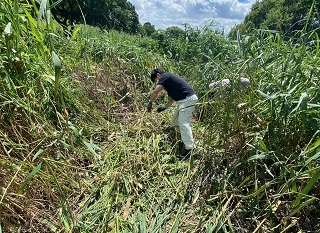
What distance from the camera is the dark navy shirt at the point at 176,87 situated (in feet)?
10.00

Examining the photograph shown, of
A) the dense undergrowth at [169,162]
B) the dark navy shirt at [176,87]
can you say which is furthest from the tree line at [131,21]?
the dark navy shirt at [176,87]

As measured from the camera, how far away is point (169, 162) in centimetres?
258

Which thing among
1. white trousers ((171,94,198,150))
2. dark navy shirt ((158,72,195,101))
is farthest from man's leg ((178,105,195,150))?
dark navy shirt ((158,72,195,101))

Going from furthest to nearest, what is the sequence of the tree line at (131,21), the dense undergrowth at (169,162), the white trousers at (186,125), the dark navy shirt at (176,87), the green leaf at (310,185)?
the dark navy shirt at (176,87) → the white trousers at (186,125) → the tree line at (131,21) → the dense undergrowth at (169,162) → the green leaf at (310,185)

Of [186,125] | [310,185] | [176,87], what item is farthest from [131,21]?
[310,185]

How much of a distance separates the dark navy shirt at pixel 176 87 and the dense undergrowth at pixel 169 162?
2.69ft

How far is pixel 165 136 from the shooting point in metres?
3.01

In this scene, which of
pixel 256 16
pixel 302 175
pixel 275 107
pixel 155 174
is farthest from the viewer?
pixel 256 16

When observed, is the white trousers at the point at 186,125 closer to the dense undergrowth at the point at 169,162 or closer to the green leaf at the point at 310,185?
the dense undergrowth at the point at 169,162

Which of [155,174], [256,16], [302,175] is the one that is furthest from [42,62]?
[256,16]

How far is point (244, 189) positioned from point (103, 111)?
212 centimetres

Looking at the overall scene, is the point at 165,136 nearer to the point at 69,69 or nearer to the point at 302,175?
the point at 69,69

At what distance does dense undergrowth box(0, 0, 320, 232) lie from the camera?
62.7 inches

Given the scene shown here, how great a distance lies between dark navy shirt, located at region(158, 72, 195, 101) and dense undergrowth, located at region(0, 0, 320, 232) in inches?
32.2
